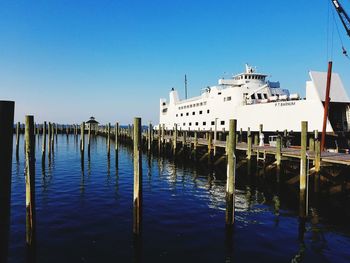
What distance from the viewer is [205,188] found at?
1836 centimetres

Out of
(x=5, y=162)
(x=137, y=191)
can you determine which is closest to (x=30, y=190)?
(x=137, y=191)

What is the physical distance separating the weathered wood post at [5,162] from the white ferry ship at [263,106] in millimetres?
27059

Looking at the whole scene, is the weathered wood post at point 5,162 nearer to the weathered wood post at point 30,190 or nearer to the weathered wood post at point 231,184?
the weathered wood post at point 30,190

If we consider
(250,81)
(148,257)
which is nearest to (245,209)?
(148,257)

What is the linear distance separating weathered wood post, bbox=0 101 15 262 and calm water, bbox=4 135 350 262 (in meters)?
5.76

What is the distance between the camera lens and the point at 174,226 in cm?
1127

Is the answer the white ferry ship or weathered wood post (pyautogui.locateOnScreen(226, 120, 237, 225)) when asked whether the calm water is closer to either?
weathered wood post (pyautogui.locateOnScreen(226, 120, 237, 225))

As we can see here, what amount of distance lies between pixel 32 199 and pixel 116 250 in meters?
3.07

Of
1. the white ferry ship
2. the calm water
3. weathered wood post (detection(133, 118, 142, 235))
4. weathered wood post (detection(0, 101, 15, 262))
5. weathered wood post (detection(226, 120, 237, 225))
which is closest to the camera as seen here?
weathered wood post (detection(0, 101, 15, 262))

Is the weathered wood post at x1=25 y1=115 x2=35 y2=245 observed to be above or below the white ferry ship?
below

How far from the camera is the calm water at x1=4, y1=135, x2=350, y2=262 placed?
8812 mm

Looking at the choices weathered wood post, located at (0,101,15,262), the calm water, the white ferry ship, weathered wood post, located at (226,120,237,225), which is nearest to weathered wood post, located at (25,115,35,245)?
→ the calm water

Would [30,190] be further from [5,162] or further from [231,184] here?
[231,184]

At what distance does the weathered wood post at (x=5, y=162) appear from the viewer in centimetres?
288
